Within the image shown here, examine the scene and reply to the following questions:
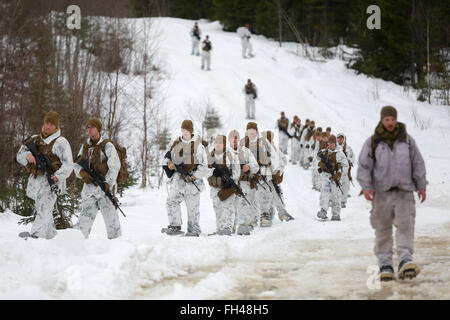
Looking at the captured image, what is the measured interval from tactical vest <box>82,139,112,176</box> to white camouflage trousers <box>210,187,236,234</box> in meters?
2.50

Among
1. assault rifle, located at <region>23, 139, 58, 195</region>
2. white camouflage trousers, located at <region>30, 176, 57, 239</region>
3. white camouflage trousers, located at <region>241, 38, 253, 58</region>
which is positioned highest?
white camouflage trousers, located at <region>241, 38, 253, 58</region>

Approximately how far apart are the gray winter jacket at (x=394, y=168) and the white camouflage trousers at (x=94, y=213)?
13.2 feet

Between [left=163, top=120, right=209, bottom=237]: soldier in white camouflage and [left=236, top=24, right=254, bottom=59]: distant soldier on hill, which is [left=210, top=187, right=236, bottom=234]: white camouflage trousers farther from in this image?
[left=236, top=24, right=254, bottom=59]: distant soldier on hill

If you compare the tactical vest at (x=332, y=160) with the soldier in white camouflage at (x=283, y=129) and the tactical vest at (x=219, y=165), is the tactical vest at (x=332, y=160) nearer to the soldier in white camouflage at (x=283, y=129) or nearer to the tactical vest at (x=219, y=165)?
the tactical vest at (x=219, y=165)

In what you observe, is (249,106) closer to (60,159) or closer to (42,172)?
(60,159)

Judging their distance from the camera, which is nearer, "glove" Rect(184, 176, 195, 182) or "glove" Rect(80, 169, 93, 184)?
"glove" Rect(80, 169, 93, 184)

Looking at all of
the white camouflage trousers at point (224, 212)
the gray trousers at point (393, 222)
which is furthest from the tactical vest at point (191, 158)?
the gray trousers at point (393, 222)

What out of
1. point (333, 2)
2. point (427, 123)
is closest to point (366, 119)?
point (427, 123)

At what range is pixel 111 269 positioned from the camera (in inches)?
225

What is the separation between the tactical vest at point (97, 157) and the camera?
807 centimetres

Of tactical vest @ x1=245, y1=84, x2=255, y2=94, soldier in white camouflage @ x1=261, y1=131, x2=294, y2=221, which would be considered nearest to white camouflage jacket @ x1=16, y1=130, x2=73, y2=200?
soldier in white camouflage @ x1=261, y1=131, x2=294, y2=221

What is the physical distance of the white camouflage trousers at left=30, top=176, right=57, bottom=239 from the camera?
25.5ft

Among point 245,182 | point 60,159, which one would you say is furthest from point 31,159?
point 245,182

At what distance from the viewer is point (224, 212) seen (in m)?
9.81
